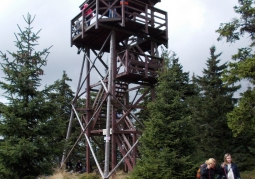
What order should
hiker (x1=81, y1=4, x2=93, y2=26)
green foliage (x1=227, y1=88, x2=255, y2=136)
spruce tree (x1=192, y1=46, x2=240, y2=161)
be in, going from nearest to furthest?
1. green foliage (x1=227, y1=88, x2=255, y2=136)
2. hiker (x1=81, y1=4, x2=93, y2=26)
3. spruce tree (x1=192, y1=46, x2=240, y2=161)

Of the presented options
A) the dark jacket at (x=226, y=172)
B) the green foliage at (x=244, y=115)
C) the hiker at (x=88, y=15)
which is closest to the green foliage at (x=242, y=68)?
the green foliage at (x=244, y=115)

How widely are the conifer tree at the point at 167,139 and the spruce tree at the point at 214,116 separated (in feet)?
30.2

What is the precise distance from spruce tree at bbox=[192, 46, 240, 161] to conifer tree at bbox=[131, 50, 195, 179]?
363 inches

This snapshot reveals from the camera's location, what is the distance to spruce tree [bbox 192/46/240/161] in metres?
19.7

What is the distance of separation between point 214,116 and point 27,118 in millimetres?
13481

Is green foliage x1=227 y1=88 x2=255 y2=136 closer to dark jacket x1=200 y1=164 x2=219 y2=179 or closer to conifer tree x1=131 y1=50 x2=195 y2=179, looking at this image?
conifer tree x1=131 y1=50 x2=195 y2=179

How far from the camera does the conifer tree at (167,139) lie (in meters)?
9.78

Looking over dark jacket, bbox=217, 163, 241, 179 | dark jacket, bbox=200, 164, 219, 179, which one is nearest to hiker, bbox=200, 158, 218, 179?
dark jacket, bbox=200, 164, 219, 179

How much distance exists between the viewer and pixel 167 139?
10211 mm

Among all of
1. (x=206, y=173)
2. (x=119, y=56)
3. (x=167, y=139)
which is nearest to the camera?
(x=206, y=173)

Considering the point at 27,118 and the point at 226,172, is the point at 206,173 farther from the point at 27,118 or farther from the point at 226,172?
the point at 27,118

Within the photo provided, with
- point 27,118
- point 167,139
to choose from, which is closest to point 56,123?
point 27,118

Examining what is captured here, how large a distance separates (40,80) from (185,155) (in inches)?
211

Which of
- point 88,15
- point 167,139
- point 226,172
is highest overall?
point 88,15
